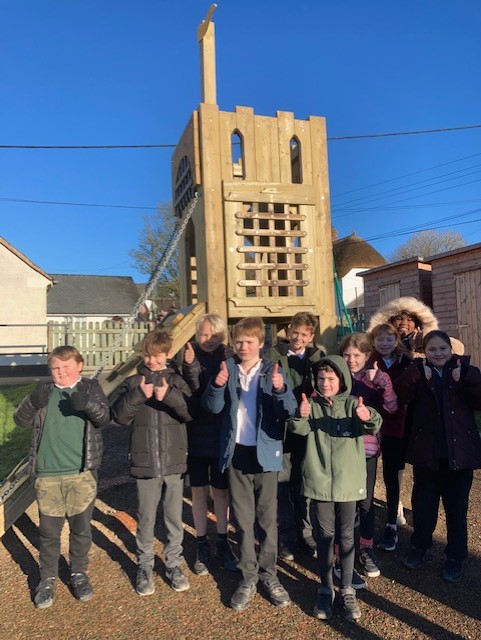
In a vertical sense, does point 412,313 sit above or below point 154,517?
above

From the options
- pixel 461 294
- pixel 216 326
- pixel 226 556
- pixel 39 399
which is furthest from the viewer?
pixel 461 294

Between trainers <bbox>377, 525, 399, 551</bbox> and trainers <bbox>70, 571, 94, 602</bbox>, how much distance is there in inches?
79.7

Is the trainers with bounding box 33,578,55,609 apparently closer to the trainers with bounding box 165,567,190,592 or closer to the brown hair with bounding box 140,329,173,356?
the trainers with bounding box 165,567,190,592

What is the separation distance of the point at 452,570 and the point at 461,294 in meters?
10.1

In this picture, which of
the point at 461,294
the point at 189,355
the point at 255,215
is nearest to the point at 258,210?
the point at 255,215

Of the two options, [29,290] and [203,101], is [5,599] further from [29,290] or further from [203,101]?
[29,290]

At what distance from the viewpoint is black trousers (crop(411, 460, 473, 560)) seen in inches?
132

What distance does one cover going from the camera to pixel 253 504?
10.5 ft

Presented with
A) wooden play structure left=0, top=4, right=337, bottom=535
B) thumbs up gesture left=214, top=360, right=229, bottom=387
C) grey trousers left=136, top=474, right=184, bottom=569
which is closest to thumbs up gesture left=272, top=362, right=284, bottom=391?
thumbs up gesture left=214, top=360, right=229, bottom=387

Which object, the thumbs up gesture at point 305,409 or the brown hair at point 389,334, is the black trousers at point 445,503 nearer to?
the brown hair at point 389,334

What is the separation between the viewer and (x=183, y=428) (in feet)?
11.3

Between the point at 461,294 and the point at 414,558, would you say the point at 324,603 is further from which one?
the point at 461,294

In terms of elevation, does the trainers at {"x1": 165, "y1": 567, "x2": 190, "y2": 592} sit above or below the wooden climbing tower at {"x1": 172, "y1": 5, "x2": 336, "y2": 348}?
below

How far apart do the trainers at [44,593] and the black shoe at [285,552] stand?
1504mm
